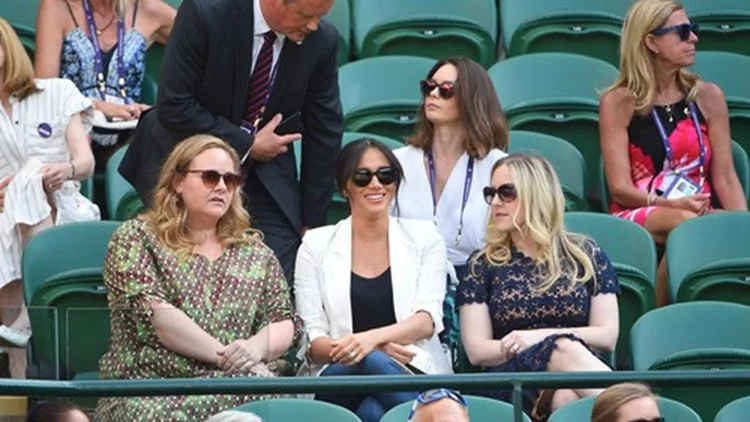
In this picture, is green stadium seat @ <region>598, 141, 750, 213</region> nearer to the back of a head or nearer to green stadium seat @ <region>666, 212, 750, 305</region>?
green stadium seat @ <region>666, 212, 750, 305</region>

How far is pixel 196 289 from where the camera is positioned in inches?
292

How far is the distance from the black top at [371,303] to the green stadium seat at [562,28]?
2.65 m

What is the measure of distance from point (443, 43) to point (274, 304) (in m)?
2.94

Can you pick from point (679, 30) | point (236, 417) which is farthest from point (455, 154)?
point (236, 417)

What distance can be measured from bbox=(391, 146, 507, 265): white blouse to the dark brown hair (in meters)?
0.09

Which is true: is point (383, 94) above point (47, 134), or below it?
above

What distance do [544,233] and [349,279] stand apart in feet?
2.38

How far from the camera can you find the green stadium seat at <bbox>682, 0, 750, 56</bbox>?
10336mm

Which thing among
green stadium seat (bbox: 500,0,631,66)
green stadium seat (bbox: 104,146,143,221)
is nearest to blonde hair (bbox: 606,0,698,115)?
green stadium seat (bbox: 500,0,631,66)

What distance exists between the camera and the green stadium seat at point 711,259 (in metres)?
8.24

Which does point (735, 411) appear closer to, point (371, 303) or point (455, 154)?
point (371, 303)

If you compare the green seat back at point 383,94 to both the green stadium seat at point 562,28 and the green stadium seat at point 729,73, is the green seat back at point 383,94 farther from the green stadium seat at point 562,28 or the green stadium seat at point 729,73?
the green stadium seat at point 729,73

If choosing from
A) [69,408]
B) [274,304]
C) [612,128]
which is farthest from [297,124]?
[69,408]

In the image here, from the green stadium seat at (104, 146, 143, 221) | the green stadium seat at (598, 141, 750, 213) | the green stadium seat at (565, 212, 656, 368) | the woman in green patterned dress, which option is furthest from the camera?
the green stadium seat at (598, 141, 750, 213)
